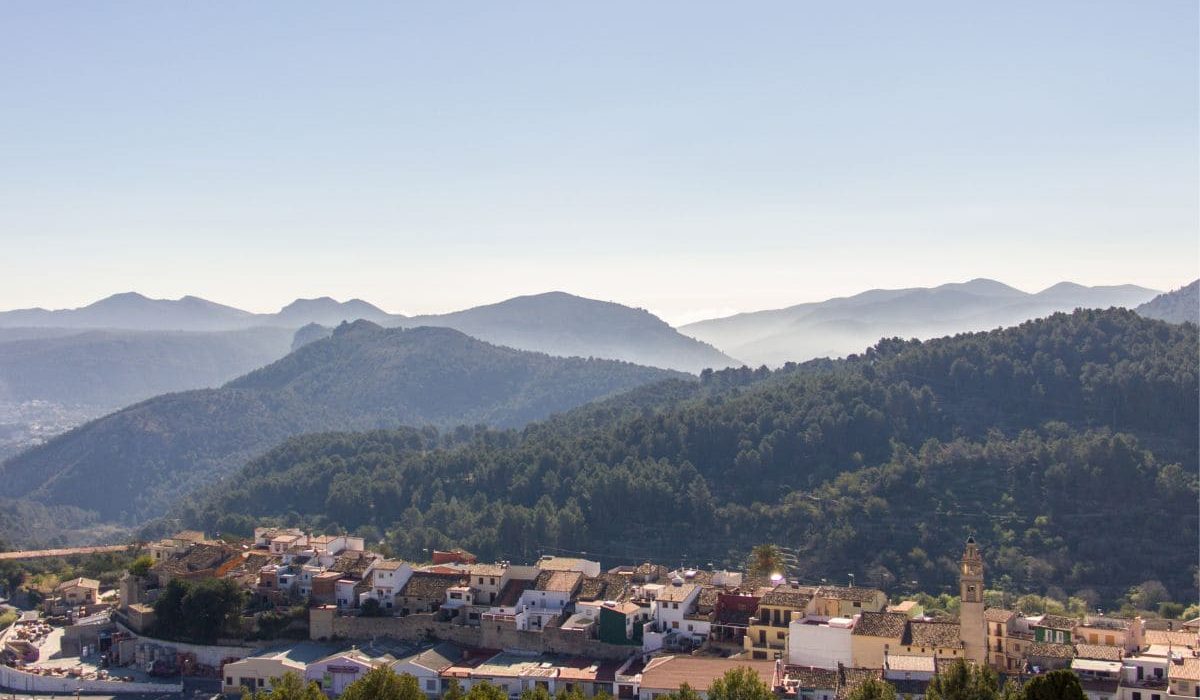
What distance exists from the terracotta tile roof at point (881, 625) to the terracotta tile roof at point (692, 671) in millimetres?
2712

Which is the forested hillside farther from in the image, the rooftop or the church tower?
the rooftop

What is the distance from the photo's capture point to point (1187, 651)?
34.7 meters

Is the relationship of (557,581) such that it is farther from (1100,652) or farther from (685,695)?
(1100,652)

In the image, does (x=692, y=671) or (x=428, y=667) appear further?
(x=428, y=667)

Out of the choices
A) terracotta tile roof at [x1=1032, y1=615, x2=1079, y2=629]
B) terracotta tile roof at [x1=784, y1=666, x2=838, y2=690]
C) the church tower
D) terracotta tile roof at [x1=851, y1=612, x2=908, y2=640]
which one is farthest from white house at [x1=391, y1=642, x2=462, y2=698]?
terracotta tile roof at [x1=1032, y1=615, x2=1079, y2=629]

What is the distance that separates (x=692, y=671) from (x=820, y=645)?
3645mm

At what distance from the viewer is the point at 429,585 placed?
4394cm

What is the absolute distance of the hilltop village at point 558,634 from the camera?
35.2 m

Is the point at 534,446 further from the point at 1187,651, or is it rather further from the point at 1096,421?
the point at 1187,651

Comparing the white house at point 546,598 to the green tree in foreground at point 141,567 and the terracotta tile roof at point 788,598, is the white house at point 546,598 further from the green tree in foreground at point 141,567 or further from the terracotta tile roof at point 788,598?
the green tree in foreground at point 141,567

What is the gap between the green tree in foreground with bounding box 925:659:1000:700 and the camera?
96.9 feet

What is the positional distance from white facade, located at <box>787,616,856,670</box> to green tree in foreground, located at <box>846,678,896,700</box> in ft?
16.1

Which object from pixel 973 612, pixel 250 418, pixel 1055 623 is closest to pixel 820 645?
pixel 973 612

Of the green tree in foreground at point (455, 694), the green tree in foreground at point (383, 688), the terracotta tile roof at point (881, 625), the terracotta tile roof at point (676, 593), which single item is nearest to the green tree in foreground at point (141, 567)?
the green tree in foreground at point (383, 688)
